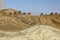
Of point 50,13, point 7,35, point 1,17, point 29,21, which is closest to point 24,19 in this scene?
point 29,21

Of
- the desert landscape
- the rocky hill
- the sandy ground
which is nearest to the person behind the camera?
the sandy ground

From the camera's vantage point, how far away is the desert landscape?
868cm

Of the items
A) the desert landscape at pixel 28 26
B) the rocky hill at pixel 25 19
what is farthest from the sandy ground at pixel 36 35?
the rocky hill at pixel 25 19

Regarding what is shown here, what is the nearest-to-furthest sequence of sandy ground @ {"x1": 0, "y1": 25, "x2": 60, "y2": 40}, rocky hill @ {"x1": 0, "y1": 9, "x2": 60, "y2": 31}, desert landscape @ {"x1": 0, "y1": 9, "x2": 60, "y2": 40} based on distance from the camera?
1. sandy ground @ {"x1": 0, "y1": 25, "x2": 60, "y2": 40}
2. desert landscape @ {"x1": 0, "y1": 9, "x2": 60, "y2": 40}
3. rocky hill @ {"x1": 0, "y1": 9, "x2": 60, "y2": 31}

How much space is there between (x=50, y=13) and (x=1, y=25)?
7.48 metres

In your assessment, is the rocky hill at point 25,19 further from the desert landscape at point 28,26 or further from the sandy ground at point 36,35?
the sandy ground at point 36,35

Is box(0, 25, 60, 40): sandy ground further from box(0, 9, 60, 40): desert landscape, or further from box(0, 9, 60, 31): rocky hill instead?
box(0, 9, 60, 31): rocky hill

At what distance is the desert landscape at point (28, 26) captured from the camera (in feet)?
28.5

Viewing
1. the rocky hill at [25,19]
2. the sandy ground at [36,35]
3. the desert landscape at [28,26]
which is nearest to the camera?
the sandy ground at [36,35]

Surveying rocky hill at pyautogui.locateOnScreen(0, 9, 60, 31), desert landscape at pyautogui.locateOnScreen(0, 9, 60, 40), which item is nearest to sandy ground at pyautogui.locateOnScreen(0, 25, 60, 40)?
A: desert landscape at pyautogui.locateOnScreen(0, 9, 60, 40)

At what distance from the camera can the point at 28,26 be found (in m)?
16.4

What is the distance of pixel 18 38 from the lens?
8508 mm

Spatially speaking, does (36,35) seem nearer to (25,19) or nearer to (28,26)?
(28,26)

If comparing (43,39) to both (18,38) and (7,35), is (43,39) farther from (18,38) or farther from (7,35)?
(7,35)
